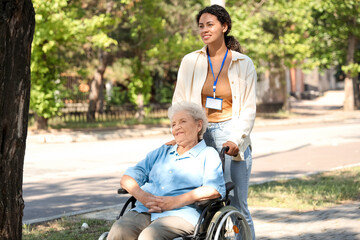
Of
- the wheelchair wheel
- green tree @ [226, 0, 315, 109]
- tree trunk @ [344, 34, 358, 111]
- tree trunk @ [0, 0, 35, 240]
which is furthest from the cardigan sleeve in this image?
tree trunk @ [344, 34, 358, 111]

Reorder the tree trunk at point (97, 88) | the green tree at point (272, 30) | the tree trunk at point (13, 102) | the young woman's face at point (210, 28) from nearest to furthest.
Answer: the tree trunk at point (13, 102), the young woman's face at point (210, 28), the tree trunk at point (97, 88), the green tree at point (272, 30)

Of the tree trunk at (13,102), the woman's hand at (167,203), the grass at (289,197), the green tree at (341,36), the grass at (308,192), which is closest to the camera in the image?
the tree trunk at (13,102)

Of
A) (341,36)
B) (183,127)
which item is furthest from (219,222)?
(341,36)

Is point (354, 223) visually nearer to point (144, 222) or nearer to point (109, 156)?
point (144, 222)

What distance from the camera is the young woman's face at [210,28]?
465 centimetres

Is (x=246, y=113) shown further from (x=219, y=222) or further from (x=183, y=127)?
(x=219, y=222)

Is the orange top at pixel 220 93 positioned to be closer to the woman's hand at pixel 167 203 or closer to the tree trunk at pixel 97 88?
the woman's hand at pixel 167 203

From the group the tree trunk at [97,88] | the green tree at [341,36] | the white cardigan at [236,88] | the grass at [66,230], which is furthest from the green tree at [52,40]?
the green tree at [341,36]

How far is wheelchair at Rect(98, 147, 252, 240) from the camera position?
4035 mm

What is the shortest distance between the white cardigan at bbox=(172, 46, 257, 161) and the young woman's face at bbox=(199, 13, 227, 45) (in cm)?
15

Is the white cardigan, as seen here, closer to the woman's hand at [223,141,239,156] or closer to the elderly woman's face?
the woman's hand at [223,141,239,156]

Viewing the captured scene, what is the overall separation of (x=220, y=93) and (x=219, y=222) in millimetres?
998

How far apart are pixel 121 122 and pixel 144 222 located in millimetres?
23231

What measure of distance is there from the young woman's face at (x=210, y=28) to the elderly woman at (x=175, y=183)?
589 millimetres
